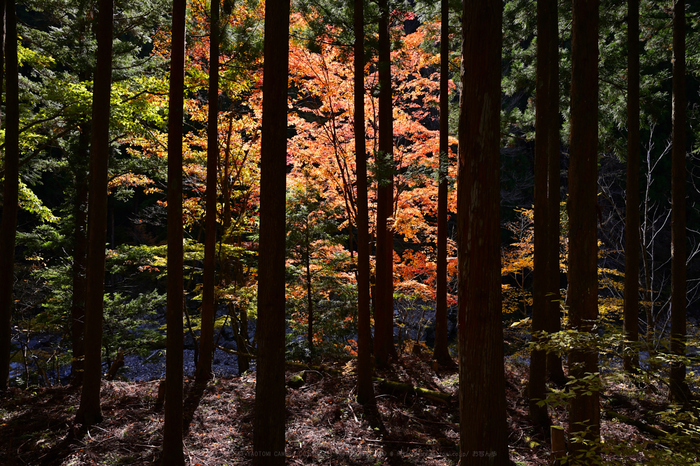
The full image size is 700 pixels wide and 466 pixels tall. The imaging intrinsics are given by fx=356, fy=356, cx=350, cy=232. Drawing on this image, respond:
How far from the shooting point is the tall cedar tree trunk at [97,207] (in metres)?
5.34

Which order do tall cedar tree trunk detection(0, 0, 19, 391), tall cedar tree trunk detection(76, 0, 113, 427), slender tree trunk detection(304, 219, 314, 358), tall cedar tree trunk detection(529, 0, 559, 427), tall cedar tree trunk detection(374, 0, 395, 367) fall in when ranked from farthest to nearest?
1. slender tree trunk detection(304, 219, 314, 358)
2. tall cedar tree trunk detection(374, 0, 395, 367)
3. tall cedar tree trunk detection(0, 0, 19, 391)
4. tall cedar tree trunk detection(529, 0, 559, 427)
5. tall cedar tree trunk detection(76, 0, 113, 427)

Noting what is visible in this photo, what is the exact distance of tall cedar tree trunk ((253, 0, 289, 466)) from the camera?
13.3ft

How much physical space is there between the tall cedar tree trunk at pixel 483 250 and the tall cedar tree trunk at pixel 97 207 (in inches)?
208

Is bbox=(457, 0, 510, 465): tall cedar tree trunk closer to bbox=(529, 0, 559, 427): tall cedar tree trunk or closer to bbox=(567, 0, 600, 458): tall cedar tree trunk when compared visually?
bbox=(567, 0, 600, 458): tall cedar tree trunk

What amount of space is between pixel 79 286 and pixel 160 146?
13.8 ft

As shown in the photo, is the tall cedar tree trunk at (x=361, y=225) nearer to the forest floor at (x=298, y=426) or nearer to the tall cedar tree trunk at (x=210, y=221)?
the forest floor at (x=298, y=426)

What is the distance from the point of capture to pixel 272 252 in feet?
13.4

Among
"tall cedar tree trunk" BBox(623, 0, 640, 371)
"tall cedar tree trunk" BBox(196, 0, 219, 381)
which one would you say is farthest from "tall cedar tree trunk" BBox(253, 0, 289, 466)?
"tall cedar tree trunk" BBox(623, 0, 640, 371)

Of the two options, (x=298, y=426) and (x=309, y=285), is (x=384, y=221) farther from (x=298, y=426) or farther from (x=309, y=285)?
(x=298, y=426)

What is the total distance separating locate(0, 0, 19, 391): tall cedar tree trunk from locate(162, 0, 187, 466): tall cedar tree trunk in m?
4.57

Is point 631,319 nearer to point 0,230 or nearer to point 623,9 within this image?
point 623,9

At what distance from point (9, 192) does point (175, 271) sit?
5.10 metres

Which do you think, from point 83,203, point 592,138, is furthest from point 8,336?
point 592,138

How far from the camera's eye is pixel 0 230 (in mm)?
7234
